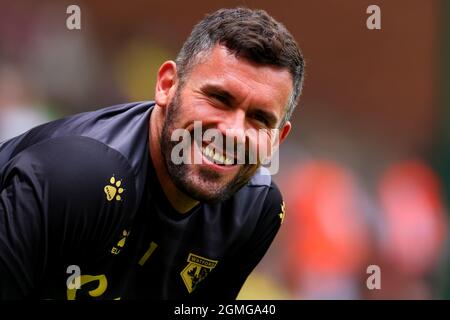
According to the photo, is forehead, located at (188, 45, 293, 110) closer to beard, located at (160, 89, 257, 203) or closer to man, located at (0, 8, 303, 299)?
man, located at (0, 8, 303, 299)

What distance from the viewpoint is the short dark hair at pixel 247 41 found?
2.56 m

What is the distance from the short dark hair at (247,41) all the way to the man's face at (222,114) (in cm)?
4

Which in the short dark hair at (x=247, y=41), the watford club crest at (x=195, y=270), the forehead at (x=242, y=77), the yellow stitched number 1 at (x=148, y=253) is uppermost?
the short dark hair at (x=247, y=41)

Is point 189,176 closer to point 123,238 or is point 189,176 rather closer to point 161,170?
point 161,170

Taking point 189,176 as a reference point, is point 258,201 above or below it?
below

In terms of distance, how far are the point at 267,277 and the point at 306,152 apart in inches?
44.1

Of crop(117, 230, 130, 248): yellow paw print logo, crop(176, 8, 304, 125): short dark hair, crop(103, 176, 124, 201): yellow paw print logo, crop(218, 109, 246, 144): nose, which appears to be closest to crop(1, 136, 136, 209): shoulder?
crop(103, 176, 124, 201): yellow paw print logo

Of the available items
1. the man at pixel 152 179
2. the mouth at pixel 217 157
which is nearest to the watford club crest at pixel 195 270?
the man at pixel 152 179

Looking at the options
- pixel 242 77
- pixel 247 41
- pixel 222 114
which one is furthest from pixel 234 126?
pixel 247 41

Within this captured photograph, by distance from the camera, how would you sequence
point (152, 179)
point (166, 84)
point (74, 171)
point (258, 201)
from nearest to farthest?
point (74, 171)
point (152, 179)
point (166, 84)
point (258, 201)

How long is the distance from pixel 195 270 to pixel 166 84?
73cm

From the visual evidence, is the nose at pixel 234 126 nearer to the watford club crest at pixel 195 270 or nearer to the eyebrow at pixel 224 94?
the eyebrow at pixel 224 94

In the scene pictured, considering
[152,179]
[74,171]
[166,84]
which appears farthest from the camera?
[166,84]

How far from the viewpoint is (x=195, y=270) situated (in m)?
2.86
